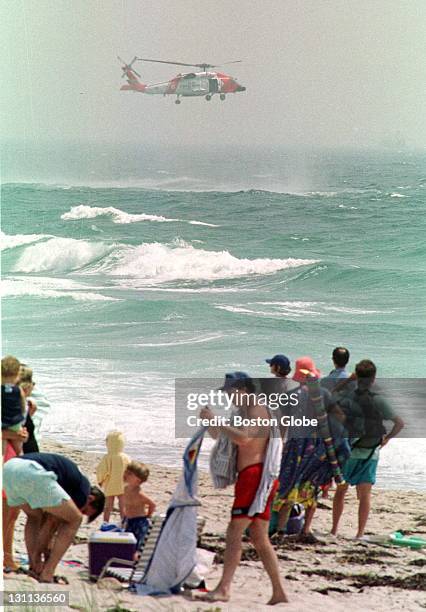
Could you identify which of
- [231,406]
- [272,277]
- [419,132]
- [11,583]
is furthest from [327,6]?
[11,583]

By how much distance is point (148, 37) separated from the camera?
344 inches

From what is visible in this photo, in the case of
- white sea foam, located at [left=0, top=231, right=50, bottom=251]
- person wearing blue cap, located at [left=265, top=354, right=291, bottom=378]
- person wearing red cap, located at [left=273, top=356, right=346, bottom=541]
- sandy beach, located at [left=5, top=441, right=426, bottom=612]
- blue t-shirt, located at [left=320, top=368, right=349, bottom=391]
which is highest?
white sea foam, located at [left=0, top=231, right=50, bottom=251]

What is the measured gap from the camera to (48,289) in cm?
1145

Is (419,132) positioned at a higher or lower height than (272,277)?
higher

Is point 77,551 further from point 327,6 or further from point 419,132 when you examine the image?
point 419,132

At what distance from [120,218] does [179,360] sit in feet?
6.08

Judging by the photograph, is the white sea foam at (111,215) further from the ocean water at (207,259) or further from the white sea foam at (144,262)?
the white sea foam at (144,262)

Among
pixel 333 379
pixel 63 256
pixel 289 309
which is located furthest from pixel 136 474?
pixel 63 256

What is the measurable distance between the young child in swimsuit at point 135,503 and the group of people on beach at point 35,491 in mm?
375

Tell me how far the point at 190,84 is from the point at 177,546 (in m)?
5.54

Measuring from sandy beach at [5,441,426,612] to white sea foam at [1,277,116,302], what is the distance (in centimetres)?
559

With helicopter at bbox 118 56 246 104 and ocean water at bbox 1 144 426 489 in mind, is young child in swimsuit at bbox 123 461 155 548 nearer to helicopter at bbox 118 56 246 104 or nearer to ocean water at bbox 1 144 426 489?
helicopter at bbox 118 56 246 104

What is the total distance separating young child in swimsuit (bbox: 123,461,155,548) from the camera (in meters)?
4.65

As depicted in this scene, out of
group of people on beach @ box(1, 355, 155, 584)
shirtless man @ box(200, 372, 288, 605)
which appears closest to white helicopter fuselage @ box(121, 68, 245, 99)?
group of people on beach @ box(1, 355, 155, 584)
